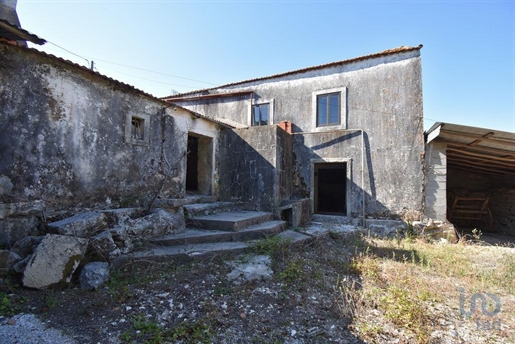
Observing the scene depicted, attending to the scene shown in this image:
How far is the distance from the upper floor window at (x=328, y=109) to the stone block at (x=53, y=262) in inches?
316

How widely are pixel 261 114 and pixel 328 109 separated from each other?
2699mm

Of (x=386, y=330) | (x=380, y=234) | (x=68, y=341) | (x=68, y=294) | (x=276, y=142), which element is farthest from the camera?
(x=380, y=234)

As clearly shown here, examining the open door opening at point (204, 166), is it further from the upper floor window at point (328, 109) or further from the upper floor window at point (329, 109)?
the upper floor window at point (328, 109)

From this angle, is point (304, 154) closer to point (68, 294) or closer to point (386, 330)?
point (386, 330)

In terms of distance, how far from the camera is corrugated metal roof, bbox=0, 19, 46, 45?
363 centimetres

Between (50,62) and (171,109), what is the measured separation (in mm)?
2598

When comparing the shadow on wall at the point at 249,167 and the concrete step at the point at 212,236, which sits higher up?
the shadow on wall at the point at 249,167

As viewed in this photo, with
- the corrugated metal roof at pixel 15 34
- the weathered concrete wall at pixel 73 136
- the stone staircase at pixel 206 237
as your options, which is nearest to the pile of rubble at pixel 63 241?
the stone staircase at pixel 206 237

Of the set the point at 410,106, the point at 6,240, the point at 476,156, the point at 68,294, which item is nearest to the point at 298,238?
the point at 68,294

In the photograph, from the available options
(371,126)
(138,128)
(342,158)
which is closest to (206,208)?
(138,128)

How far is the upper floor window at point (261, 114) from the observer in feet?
33.7

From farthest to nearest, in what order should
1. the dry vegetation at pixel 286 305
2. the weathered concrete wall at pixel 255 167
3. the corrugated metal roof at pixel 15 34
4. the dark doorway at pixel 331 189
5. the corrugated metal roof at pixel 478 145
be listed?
the dark doorway at pixel 331 189 → the weathered concrete wall at pixel 255 167 → the corrugated metal roof at pixel 478 145 → the corrugated metal roof at pixel 15 34 → the dry vegetation at pixel 286 305

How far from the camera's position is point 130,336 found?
8.55ft

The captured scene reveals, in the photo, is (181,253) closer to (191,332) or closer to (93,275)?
(93,275)
